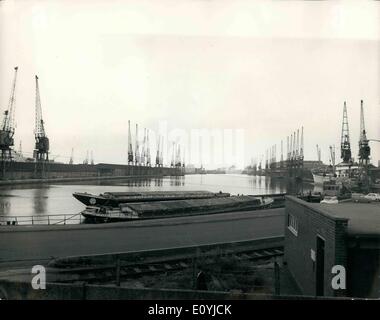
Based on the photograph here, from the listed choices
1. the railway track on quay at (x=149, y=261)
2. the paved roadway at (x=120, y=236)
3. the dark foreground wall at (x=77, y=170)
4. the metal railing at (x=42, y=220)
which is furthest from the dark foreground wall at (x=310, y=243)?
the dark foreground wall at (x=77, y=170)

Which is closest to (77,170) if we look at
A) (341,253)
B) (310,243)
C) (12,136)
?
(12,136)

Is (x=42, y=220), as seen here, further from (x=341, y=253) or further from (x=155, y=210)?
(x=341, y=253)

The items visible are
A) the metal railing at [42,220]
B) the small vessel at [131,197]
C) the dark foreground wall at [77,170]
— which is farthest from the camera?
the dark foreground wall at [77,170]

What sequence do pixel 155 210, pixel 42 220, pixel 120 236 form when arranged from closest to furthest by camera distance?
1. pixel 120 236
2. pixel 42 220
3. pixel 155 210

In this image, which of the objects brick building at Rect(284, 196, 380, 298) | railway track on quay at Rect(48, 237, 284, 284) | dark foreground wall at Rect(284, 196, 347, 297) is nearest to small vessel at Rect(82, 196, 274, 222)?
railway track on quay at Rect(48, 237, 284, 284)

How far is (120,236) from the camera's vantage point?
15.4 m

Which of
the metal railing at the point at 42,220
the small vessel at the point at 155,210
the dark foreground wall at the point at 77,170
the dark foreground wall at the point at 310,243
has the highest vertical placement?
the dark foreground wall at the point at 77,170

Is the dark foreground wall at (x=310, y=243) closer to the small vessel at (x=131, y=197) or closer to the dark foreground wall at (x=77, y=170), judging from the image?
the small vessel at (x=131, y=197)

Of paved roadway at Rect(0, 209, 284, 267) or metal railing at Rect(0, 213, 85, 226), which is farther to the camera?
metal railing at Rect(0, 213, 85, 226)

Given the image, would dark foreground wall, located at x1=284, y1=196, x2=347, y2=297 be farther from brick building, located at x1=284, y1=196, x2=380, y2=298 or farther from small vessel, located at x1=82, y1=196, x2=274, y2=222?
small vessel, located at x1=82, y1=196, x2=274, y2=222

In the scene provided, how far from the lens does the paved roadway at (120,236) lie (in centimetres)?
1291

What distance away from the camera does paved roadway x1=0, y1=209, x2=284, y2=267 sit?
12.9 metres

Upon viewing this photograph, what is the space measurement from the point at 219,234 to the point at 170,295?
9.96 metres

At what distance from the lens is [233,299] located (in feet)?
21.3
